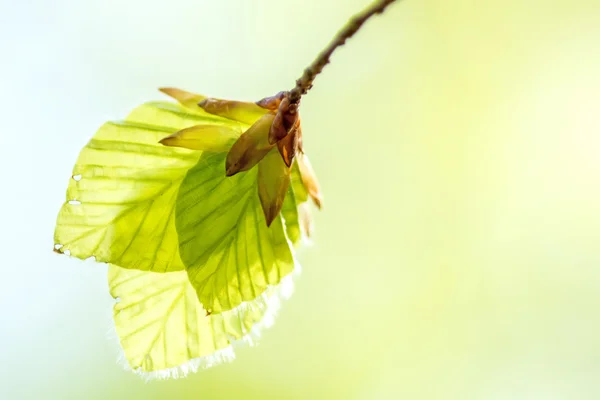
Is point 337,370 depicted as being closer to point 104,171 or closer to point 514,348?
point 514,348

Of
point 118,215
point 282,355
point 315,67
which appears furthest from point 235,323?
point 282,355

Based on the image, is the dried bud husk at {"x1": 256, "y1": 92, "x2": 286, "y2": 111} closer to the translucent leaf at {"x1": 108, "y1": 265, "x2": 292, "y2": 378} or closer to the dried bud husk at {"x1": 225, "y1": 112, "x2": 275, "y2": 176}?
the dried bud husk at {"x1": 225, "y1": 112, "x2": 275, "y2": 176}

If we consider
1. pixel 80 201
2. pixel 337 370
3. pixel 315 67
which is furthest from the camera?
pixel 337 370

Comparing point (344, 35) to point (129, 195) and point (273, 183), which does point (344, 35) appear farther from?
point (129, 195)

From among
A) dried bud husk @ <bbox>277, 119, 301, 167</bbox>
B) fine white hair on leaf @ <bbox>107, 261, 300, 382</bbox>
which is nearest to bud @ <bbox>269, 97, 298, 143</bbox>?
dried bud husk @ <bbox>277, 119, 301, 167</bbox>

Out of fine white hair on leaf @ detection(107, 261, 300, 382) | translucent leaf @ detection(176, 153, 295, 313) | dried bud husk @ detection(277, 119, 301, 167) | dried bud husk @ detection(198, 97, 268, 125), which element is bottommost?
fine white hair on leaf @ detection(107, 261, 300, 382)
